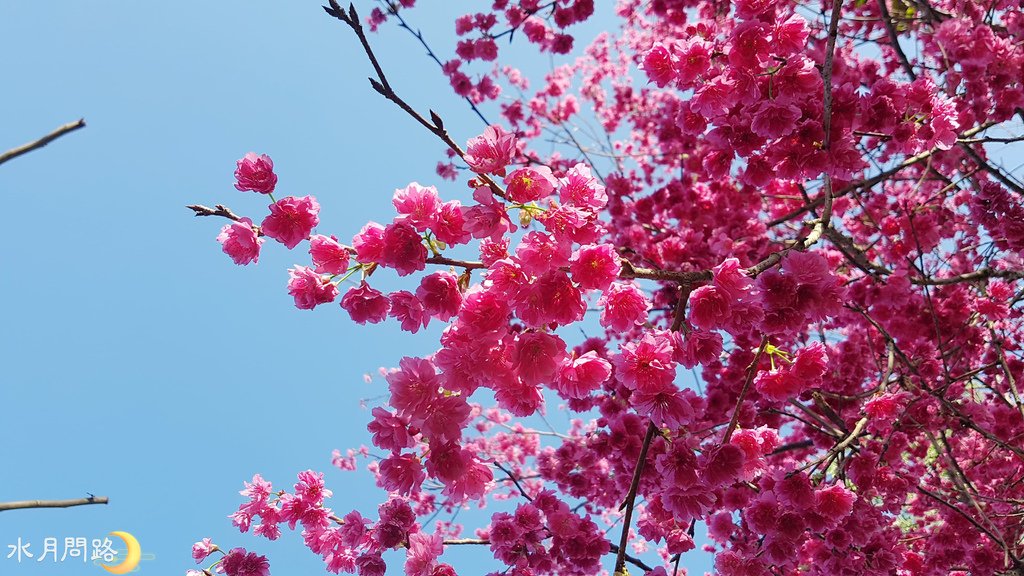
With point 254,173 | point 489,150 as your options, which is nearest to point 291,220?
point 254,173

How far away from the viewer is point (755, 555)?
2812mm

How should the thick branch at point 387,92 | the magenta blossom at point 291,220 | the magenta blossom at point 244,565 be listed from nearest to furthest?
the thick branch at point 387,92 < the magenta blossom at point 291,220 < the magenta blossom at point 244,565

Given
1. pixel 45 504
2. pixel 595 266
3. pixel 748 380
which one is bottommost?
pixel 45 504

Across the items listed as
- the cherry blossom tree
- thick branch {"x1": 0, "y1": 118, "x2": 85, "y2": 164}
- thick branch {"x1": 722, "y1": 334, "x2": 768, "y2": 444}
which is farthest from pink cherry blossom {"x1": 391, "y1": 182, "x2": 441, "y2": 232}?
thick branch {"x1": 722, "y1": 334, "x2": 768, "y2": 444}

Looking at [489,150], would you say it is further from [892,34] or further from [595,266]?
[892,34]

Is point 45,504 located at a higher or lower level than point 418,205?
lower

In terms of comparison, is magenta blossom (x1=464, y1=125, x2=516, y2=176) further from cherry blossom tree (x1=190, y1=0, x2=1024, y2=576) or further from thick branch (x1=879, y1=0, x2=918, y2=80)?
thick branch (x1=879, y1=0, x2=918, y2=80)

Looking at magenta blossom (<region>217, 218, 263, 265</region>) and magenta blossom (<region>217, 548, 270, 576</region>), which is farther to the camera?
magenta blossom (<region>217, 548, 270, 576</region>)

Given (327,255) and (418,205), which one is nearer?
(418,205)

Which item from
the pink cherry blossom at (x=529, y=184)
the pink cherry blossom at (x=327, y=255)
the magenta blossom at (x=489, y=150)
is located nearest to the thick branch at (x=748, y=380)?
the pink cherry blossom at (x=529, y=184)

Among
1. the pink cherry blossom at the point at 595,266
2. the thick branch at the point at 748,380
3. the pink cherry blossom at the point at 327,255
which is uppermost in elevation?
the pink cherry blossom at the point at 327,255

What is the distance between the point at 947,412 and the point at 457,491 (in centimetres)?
359

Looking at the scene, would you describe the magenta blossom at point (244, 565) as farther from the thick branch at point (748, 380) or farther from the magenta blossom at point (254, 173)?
the thick branch at point (748, 380)

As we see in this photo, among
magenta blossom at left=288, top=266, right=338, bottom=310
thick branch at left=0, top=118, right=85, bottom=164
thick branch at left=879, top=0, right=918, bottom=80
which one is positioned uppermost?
thick branch at left=879, top=0, right=918, bottom=80
